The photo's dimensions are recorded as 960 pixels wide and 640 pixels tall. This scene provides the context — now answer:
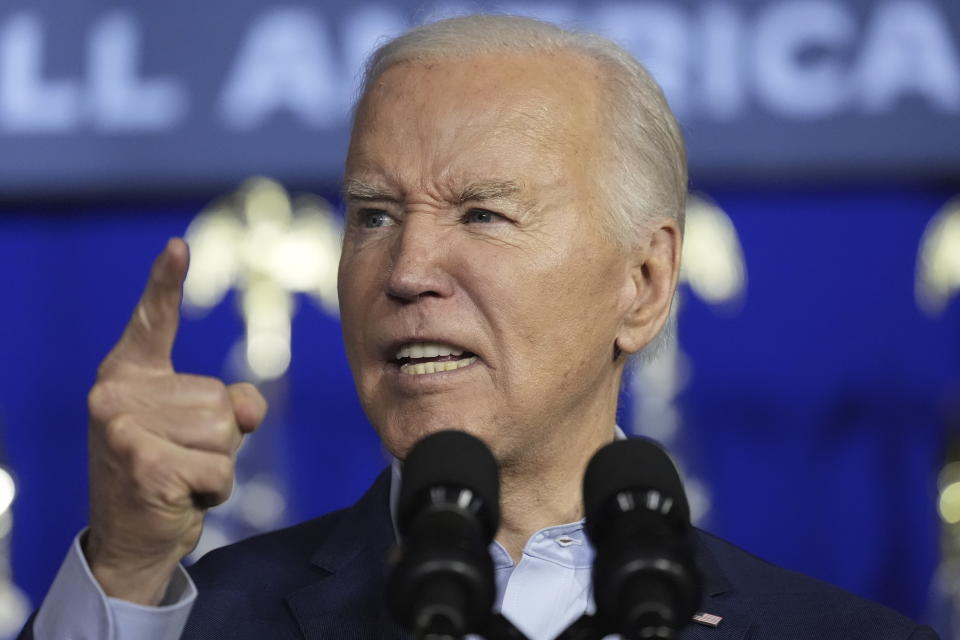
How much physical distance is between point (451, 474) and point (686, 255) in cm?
369

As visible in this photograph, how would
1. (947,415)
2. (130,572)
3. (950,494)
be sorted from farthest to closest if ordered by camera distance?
(947,415), (950,494), (130,572)

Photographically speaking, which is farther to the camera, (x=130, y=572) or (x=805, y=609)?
(x=805, y=609)

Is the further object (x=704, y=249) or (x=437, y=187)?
(x=704, y=249)

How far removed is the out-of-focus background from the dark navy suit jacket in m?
2.59

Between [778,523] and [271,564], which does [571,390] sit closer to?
[271,564]

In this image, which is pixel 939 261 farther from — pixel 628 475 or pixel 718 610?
pixel 628 475

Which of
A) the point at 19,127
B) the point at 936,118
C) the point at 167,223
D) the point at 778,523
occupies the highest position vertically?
the point at 936,118

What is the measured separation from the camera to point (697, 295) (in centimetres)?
490

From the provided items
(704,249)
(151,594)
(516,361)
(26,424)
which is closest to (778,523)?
(704,249)

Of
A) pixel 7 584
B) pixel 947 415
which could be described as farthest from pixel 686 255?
pixel 7 584

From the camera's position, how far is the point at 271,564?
2.06m

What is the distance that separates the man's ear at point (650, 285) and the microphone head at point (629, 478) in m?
0.77

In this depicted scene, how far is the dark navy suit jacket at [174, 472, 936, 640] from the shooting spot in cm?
195

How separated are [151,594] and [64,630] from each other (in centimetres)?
11
